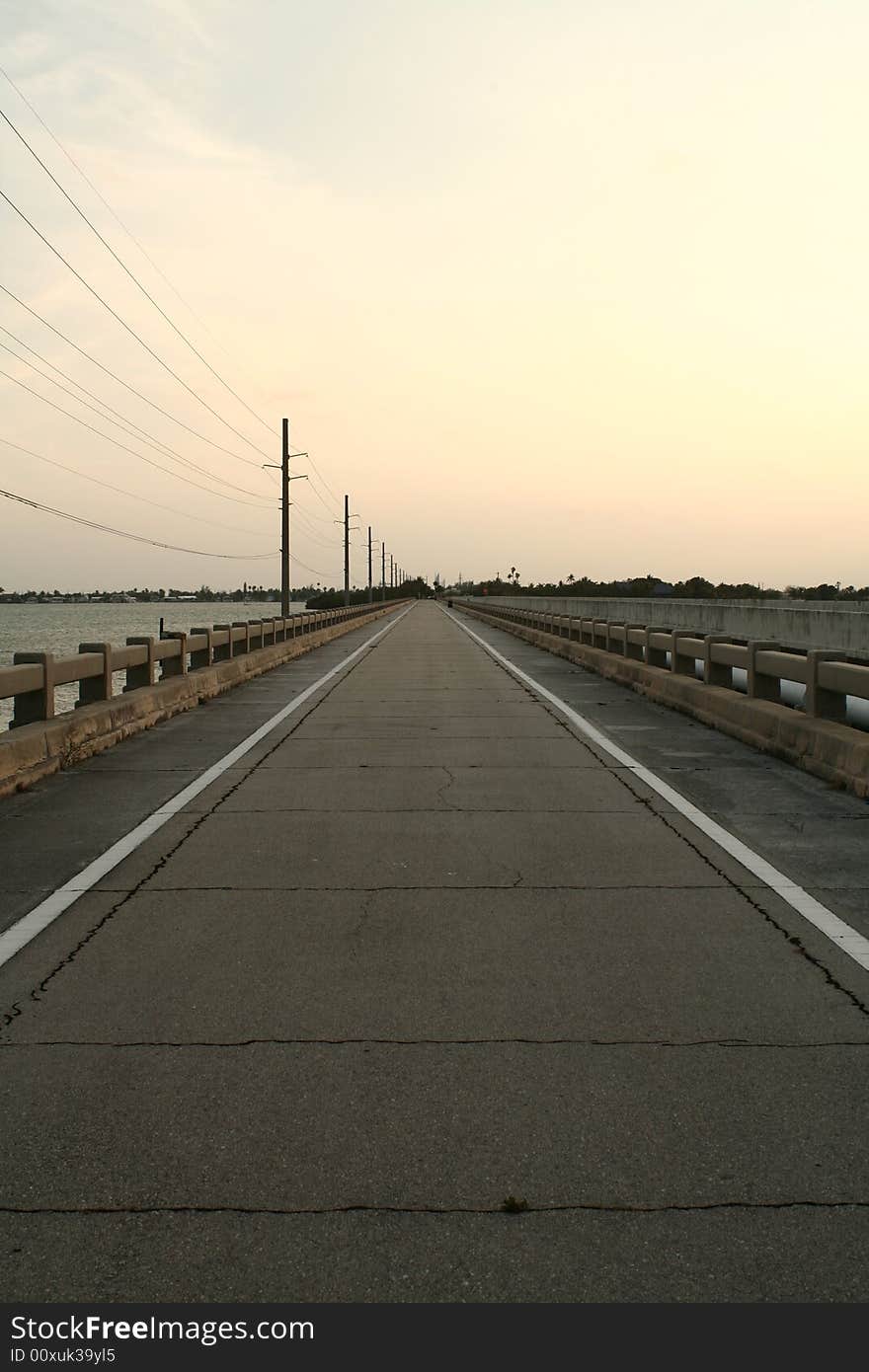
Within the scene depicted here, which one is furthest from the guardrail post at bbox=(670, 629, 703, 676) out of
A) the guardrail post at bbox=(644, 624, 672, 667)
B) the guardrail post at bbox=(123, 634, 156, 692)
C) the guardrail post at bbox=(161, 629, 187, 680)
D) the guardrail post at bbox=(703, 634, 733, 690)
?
the guardrail post at bbox=(123, 634, 156, 692)

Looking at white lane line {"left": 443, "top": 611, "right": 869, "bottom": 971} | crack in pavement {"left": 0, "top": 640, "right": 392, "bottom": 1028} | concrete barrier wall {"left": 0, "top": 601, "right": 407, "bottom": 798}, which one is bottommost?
crack in pavement {"left": 0, "top": 640, "right": 392, "bottom": 1028}

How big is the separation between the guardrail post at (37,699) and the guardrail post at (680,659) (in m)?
10.1

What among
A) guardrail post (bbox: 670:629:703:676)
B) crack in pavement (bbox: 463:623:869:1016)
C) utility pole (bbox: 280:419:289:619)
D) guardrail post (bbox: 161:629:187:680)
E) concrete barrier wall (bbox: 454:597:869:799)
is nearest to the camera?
crack in pavement (bbox: 463:623:869:1016)

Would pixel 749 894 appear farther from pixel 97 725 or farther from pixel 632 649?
pixel 632 649

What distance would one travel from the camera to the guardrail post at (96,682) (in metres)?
15.2

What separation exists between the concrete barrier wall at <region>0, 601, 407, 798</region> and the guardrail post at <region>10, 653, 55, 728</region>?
0.48 feet

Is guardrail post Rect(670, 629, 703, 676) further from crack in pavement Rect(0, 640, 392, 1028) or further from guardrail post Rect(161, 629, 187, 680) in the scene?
guardrail post Rect(161, 629, 187, 680)

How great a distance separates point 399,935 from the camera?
260 inches

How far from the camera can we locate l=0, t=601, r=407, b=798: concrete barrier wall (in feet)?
38.2

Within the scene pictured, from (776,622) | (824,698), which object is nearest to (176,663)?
(824,698)

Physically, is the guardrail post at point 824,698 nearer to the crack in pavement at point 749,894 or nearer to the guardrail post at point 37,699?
the crack in pavement at point 749,894

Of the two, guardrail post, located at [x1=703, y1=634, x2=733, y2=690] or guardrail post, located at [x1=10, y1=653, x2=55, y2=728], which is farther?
guardrail post, located at [x1=703, y1=634, x2=733, y2=690]

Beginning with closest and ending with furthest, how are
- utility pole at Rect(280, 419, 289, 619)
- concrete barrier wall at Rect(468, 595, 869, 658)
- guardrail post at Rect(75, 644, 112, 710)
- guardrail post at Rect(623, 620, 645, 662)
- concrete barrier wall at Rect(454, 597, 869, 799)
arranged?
concrete barrier wall at Rect(454, 597, 869, 799)
guardrail post at Rect(75, 644, 112, 710)
guardrail post at Rect(623, 620, 645, 662)
concrete barrier wall at Rect(468, 595, 869, 658)
utility pole at Rect(280, 419, 289, 619)

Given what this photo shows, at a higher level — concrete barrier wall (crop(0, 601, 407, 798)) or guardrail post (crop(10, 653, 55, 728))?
guardrail post (crop(10, 653, 55, 728))
